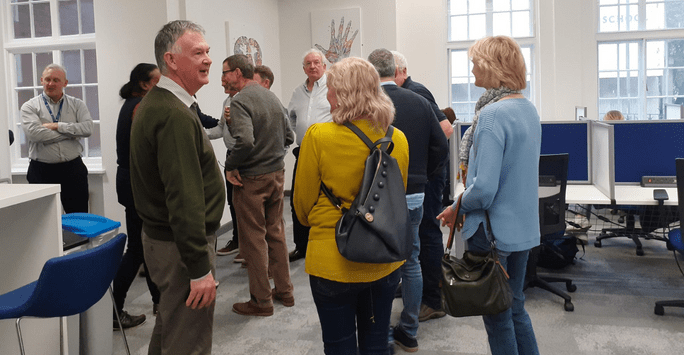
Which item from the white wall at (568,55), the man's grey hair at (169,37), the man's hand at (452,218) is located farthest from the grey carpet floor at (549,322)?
the white wall at (568,55)

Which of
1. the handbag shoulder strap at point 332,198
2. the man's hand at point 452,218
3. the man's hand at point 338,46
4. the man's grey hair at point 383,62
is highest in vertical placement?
the man's hand at point 338,46

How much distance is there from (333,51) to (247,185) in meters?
4.79

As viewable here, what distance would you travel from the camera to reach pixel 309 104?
15.5 ft

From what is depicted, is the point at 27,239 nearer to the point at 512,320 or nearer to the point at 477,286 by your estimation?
the point at 477,286

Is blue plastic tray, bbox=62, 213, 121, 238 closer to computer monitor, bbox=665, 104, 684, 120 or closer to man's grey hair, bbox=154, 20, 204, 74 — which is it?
man's grey hair, bbox=154, 20, 204, 74

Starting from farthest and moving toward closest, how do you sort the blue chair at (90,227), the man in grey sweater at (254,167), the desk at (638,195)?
the desk at (638,195), the man in grey sweater at (254,167), the blue chair at (90,227)

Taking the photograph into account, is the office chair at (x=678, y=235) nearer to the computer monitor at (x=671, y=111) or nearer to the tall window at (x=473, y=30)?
the tall window at (x=473, y=30)

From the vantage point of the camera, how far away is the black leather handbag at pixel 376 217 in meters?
1.89

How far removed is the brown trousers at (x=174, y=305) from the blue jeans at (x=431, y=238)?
66.4 inches

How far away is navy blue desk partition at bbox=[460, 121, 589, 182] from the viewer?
4.55 meters

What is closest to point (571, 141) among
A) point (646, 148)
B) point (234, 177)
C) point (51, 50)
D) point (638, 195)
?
point (646, 148)

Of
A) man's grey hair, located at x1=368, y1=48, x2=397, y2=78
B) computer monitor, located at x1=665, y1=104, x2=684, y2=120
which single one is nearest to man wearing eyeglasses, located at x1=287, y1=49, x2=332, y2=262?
man's grey hair, located at x1=368, y1=48, x2=397, y2=78

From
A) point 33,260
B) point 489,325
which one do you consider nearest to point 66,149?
point 33,260

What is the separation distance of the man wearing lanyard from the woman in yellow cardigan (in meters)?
3.29
